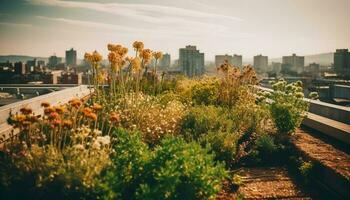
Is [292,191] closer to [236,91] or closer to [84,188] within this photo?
[84,188]

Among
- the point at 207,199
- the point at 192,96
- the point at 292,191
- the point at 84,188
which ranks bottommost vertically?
the point at 292,191

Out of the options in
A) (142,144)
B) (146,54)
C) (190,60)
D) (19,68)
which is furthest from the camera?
(190,60)

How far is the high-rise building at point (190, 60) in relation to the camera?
389 ft

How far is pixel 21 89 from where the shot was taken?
1172 cm

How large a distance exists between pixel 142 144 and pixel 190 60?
121 metres

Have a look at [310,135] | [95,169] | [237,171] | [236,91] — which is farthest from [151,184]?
[236,91]

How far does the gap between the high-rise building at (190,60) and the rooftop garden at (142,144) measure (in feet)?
361

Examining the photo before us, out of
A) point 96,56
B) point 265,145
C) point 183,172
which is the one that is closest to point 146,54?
point 96,56

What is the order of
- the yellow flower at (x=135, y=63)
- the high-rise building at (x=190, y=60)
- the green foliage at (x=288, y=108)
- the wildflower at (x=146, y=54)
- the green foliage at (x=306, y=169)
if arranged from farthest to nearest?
the high-rise building at (x=190, y=60) < the wildflower at (x=146, y=54) < the yellow flower at (x=135, y=63) < the green foliage at (x=288, y=108) < the green foliage at (x=306, y=169)

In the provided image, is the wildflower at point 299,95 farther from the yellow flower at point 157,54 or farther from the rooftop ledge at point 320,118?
the yellow flower at point 157,54

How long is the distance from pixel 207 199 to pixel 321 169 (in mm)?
2309

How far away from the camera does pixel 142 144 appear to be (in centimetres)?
368

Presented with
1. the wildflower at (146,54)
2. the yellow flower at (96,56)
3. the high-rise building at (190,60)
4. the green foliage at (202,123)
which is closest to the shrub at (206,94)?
the green foliage at (202,123)

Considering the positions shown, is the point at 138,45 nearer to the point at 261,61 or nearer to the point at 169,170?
the point at 169,170
